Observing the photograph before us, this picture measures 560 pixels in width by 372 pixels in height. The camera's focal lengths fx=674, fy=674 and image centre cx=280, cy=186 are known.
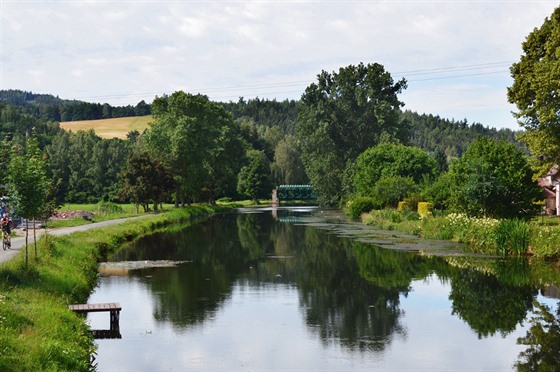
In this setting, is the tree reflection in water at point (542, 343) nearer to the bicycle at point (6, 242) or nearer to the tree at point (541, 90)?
the tree at point (541, 90)

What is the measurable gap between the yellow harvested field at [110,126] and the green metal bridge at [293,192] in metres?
47.5

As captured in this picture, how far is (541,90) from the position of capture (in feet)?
123

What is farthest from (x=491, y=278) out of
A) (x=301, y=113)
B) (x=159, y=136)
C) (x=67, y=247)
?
(x=301, y=113)

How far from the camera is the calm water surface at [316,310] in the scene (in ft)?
57.5

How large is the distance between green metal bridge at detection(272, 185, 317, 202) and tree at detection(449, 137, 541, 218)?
95336 millimetres

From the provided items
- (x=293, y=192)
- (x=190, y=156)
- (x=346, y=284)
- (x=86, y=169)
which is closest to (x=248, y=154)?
(x=293, y=192)

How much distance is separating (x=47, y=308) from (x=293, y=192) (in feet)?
433

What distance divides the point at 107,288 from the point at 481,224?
24.5 m

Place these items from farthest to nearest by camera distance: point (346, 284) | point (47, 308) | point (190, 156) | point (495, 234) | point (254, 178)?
point (254, 178), point (190, 156), point (495, 234), point (346, 284), point (47, 308)

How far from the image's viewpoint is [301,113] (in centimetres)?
10644

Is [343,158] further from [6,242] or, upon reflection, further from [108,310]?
[108,310]

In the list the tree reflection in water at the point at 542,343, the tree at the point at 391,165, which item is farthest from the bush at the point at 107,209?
the tree reflection in water at the point at 542,343

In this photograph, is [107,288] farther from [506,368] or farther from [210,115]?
[210,115]

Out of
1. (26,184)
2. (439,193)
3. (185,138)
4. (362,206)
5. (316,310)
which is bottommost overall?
(316,310)
